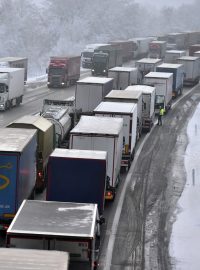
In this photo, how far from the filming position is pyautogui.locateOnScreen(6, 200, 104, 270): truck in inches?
590

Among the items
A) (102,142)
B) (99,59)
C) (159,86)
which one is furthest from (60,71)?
(102,142)

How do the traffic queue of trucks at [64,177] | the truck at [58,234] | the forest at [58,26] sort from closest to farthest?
the truck at [58,234] → the traffic queue of trucks at [64,177] → the forest at [58,26]

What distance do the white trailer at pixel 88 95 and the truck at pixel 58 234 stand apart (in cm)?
2236

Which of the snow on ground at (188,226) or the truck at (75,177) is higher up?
the truck at (75,177)

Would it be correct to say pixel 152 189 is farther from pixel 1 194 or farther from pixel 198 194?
pixel 1 194

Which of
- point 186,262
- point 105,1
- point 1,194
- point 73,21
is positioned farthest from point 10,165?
point 105,1

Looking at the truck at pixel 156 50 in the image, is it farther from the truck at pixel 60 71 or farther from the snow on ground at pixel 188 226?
the snow on ground at pixel 188 226

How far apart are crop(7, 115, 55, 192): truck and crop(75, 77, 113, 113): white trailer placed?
11567mm

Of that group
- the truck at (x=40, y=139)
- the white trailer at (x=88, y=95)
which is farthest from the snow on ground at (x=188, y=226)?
the white trailer at (x=88, y=95)

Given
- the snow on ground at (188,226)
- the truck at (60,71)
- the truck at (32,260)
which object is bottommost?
the snow on ground at (188,226)

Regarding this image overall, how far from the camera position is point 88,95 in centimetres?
3897

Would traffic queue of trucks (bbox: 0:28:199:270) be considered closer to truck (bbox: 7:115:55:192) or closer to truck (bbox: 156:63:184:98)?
truck (bbox: 7:115:55:192)

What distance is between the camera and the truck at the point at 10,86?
47.4 metres

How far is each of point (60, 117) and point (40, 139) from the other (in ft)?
23.1
